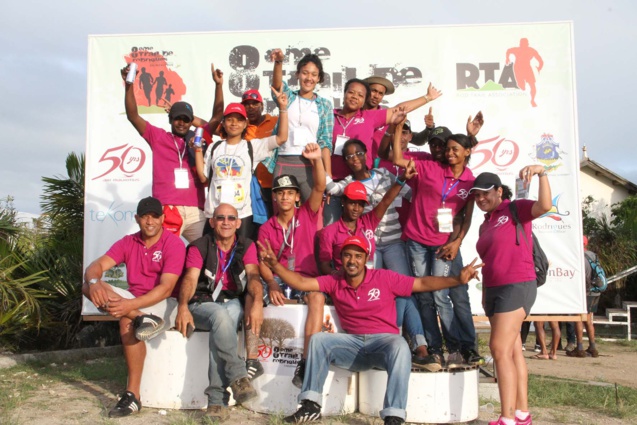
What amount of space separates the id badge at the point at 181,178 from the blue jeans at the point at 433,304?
83.2 inches

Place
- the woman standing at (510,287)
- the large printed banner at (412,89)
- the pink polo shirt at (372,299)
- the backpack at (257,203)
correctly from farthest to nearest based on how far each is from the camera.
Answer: the large printed banner at (412,89)
the backpack at (257,203)
the pink polo shirt at (372,299)
the woman standing at (510,287)

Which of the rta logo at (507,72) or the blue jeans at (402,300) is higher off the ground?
the rta logo at (507,72)

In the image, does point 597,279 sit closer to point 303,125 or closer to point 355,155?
point 355,155

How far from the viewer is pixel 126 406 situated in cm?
471

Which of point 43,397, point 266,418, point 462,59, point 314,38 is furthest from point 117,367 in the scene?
Answer: point 462,59

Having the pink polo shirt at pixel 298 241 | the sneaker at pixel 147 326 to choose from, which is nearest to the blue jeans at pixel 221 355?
the sneaker at pixel 147 326

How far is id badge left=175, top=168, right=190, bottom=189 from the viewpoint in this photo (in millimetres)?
5566

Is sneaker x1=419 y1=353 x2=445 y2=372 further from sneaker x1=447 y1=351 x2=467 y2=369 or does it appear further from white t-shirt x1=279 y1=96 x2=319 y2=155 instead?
white t-shirt x1=279 y1=96 x2=319 y2=155

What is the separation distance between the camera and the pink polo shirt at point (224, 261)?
5031 mm

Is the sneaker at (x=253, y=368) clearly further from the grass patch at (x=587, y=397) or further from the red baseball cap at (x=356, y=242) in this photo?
the grass patch at (x=587, y=397)

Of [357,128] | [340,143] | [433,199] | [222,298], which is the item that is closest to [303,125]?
[340,143]

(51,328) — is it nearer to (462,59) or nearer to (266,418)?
(266,418)

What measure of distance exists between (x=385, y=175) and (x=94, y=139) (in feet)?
13.7

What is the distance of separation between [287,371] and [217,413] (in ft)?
2.01
